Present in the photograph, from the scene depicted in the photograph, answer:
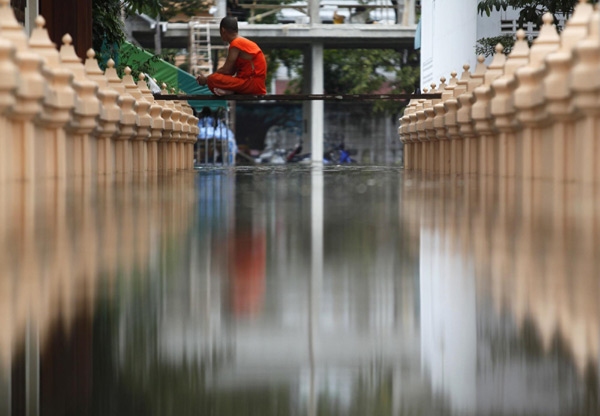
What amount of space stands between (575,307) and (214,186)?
6.28m

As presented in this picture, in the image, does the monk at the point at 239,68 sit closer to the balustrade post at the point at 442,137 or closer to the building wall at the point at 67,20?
the building wall at the point at 67,20

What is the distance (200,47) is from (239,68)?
21.1 metres

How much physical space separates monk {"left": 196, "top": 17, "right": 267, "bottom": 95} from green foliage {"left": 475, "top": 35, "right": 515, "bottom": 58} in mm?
6406

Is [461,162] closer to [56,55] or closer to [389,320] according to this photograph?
[56,55]

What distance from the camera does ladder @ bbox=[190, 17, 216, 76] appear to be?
3406cm

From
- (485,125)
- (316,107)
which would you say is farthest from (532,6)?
(316,107)

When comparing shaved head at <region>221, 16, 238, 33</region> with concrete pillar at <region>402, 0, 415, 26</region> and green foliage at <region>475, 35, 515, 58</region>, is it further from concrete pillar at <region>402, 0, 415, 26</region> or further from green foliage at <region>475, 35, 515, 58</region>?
concrete pillar at <region>402, 0, 415, 26</region>

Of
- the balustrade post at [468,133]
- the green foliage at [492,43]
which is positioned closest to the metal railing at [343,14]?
the green foliage at [492,43]

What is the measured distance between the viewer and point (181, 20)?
37.0 metres

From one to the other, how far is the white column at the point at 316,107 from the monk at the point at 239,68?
22.8 meters

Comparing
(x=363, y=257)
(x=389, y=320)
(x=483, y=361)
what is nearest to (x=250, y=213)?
(x=363, y=257)

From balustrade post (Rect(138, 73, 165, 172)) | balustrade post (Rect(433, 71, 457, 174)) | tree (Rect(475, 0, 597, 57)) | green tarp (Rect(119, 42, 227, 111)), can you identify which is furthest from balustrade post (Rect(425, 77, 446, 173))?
green tarp (Rect(119, 42, 227, 111))

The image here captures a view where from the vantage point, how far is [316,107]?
123 feet

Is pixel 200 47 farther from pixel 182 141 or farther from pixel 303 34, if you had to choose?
pixel 182 141
